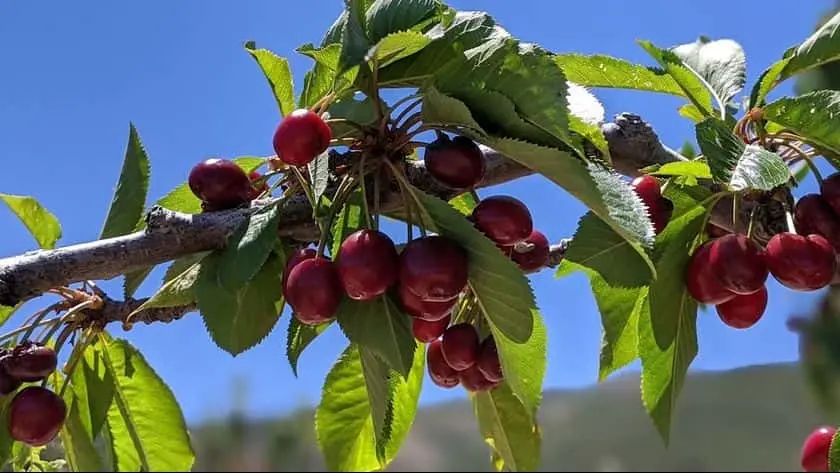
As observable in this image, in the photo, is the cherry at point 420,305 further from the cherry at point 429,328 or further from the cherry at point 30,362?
the cherry at point 30,362

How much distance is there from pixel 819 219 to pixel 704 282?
12 cm

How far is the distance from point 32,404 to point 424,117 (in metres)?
0.50

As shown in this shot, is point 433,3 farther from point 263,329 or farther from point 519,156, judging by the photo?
point 263,329

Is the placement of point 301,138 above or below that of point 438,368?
above

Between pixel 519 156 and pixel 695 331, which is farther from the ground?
pixel 519 156

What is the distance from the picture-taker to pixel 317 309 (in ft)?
→ 2.36

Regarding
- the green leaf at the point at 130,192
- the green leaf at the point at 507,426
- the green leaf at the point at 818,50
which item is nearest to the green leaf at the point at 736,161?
the green leaf at the point at 818,50

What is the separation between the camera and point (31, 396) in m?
0.95

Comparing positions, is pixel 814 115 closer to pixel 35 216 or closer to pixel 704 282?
pixel 704 282

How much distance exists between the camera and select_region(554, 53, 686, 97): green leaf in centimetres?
89

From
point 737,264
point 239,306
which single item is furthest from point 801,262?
point 239,306

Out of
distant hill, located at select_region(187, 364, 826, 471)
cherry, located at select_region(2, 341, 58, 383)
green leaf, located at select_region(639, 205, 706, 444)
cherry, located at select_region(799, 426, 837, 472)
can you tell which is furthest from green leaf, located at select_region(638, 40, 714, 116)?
distant hill, located at select_region(187, 364, 826, 471)

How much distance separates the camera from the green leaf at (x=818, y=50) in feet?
2.81

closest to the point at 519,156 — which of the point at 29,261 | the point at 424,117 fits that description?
the point at 424,117
